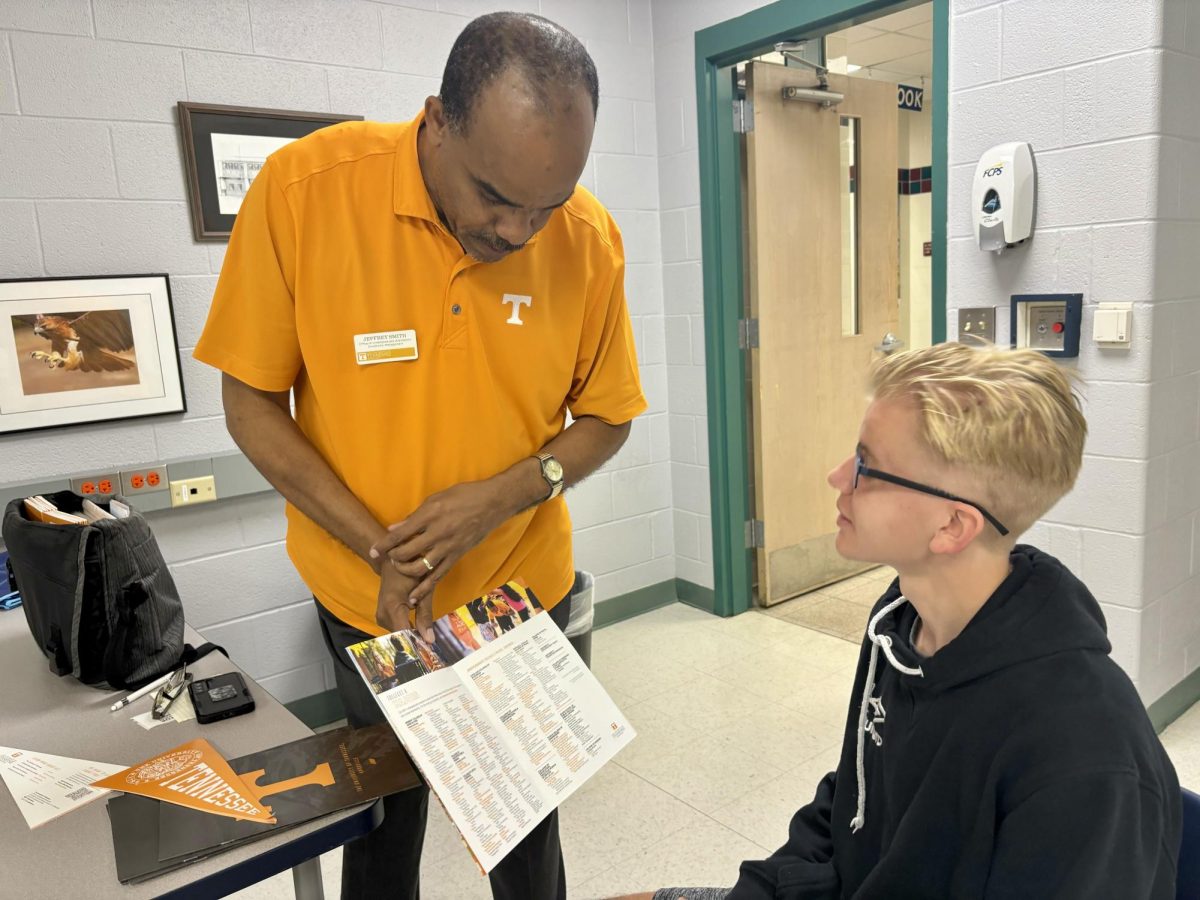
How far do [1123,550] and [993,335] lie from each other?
0.67 meters

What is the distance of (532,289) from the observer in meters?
1.31

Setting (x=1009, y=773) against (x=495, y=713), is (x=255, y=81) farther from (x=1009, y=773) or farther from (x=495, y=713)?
(x=1009, y=773)

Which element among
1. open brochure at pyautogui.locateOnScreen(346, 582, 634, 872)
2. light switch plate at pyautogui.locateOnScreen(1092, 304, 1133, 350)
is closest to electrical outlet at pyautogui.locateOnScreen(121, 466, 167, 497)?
open brochure at pyautogui.locateOnScreen(346, 582, 634, 872)

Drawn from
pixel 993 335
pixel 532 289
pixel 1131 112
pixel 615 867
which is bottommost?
pixel 615 867

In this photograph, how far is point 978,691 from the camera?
3.07ft

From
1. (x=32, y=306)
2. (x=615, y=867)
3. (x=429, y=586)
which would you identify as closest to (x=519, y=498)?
(x=429, y=586)

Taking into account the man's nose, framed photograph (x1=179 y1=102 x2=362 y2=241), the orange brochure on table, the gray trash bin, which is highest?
framed photograph (x1=179 y1=102 x2=362 y2=241)

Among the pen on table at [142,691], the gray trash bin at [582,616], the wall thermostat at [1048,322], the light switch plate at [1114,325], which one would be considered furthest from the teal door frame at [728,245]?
the pen on table at [142,691]

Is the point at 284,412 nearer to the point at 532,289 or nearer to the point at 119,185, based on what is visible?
the point at 532,289

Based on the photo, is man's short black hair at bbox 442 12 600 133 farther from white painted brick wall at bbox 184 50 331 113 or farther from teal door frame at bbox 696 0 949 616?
teal door frame at bbox 696 0 949 616

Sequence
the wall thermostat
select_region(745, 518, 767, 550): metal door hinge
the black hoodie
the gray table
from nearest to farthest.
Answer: the black hoodie
the gray table
the wall thermostat
select_region(745, 518, 767, 550): metal door hinge

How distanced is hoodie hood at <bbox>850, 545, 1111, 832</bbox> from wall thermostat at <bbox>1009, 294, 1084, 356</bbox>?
4.92 ft

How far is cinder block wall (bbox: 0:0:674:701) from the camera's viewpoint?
2207mm

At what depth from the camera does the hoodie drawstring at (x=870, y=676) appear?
105 centimetres
